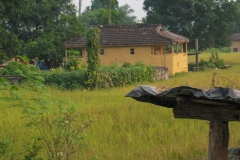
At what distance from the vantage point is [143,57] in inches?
1230

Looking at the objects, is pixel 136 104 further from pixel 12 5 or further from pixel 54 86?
pixel 12 5

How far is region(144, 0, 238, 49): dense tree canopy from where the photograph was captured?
39.8m

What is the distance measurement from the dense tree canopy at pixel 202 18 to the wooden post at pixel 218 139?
3373 cm

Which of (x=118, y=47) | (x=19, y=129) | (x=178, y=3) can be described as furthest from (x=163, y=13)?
(x=19, y=129)

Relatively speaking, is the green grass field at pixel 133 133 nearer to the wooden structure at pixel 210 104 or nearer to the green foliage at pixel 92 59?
the wooden structure at pixel 210 104

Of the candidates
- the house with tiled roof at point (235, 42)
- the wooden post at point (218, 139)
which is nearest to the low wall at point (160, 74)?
the wooden post at point (218, 139)

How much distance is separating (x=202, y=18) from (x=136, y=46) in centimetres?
1121

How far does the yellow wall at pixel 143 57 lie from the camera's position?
31.0 m

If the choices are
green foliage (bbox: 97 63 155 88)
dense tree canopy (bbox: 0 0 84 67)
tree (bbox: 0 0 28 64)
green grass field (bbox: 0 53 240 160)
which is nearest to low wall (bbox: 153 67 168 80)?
green foliage (bbox: 97 63 155 88)

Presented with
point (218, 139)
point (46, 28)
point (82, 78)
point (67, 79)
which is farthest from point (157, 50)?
point (218, 139)

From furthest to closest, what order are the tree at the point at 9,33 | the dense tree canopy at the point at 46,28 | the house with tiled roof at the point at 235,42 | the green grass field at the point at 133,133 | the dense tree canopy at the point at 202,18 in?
the house with tiled roof at the point at 235,42, the dense tree canopy at the point at 202,18, the dense tree canopy at the point at 46,28, the tree at the point at 9,33, the green grass field at the point at 133,133

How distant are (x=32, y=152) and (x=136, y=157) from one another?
2.72 m

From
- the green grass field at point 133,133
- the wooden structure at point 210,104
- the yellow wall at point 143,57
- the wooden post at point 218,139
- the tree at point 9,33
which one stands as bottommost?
the green grass field at point 133,133

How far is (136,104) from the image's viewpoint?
1447 cm
